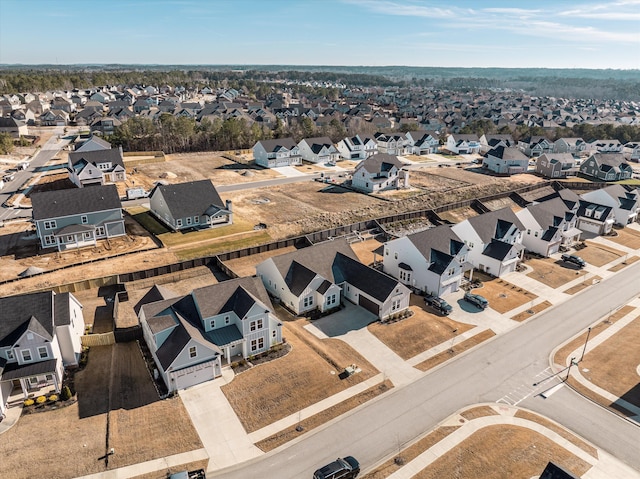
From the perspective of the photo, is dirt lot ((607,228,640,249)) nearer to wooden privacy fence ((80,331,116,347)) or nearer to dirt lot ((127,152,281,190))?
dirt lot ((127,152,281,190))

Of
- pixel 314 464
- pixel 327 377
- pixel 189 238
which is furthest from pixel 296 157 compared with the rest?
pixel 314 464

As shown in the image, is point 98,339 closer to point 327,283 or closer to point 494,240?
point 327,283


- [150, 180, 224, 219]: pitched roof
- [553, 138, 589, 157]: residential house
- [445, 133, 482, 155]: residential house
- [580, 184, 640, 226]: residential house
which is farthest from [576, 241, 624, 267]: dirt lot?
[553, 138, 589, 157]: residential house

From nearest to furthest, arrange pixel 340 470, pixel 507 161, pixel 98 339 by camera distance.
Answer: pixel 340 470, pixel 98 339, pixel 507 161

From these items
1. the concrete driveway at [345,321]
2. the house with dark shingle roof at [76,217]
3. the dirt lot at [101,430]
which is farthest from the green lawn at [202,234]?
the dirt lot at [101,430]

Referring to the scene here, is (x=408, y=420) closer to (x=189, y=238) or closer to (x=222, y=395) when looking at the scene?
(x=222, y=395)

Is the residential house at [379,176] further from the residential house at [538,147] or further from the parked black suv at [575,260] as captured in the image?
the residential house at [538,147]

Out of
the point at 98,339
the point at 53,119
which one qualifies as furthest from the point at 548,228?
the point at 53,119
